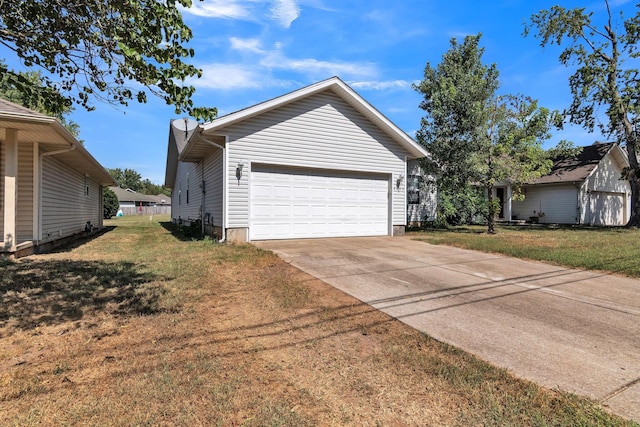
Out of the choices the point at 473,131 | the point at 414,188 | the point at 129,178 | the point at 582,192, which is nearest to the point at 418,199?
the point at 414,188

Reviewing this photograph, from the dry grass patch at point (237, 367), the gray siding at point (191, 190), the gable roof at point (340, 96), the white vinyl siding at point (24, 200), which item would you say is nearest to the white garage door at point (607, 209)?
the gable roof at point (340, 96)

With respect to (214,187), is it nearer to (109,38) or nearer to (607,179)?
(109,38)

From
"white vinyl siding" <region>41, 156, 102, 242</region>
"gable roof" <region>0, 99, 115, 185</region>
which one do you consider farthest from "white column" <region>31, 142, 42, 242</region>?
"white vinyl siding" <region>41, 156, 102, 242</region>

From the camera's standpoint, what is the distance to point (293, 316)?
3.93 metres

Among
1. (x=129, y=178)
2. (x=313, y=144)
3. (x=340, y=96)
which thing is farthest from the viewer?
(x=129, y=178)

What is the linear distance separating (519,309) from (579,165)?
22757 mm

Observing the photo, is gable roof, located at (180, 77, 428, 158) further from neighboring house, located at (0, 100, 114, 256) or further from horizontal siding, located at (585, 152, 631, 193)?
horizontal siding, located at (585, 152, 631, 193)

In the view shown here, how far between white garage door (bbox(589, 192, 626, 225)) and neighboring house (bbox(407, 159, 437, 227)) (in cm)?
1110

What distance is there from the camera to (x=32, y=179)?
27.7 ft

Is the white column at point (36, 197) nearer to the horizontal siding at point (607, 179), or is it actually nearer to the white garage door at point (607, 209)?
the horizontal siding at point (607, 179)

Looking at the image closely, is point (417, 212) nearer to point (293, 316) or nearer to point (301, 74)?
point (301, 74)

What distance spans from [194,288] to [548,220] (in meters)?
24.1

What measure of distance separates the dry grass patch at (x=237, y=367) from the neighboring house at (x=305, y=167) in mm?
5629

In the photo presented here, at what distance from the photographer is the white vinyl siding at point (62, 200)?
9320 millimetres
